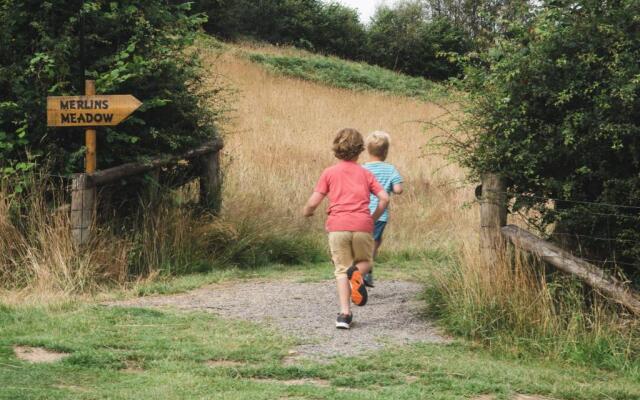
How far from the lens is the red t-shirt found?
7598 millimetres

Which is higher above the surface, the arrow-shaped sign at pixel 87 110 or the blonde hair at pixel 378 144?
the arrow-shaped sign at pixel 87 110

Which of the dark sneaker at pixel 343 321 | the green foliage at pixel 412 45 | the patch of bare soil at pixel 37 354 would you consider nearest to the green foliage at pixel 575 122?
the dark sneaker at pixel 343 321

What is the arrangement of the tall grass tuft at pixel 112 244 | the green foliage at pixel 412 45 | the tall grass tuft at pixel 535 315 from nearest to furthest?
the tall grass tuft at pixel 535 315, the tall grass tuft at pixel 112 244, the green foliage at pixel 412 45

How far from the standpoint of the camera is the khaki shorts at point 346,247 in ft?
24.9

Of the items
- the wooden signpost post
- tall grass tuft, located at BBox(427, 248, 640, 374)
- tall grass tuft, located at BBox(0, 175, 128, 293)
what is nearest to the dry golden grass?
tall grass tuft, located at BBox(427, 248, 640, 374)

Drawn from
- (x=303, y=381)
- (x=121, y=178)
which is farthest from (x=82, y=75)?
(x=303, y=381)

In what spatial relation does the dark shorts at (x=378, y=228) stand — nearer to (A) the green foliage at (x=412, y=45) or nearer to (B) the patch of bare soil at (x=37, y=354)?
(B) the patch of bare soil at (x=37, y=354)

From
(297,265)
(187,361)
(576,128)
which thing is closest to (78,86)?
(297,265)

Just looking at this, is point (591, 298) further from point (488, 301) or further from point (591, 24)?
point (591, 24)

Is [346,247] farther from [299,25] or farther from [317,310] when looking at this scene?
[299,25]

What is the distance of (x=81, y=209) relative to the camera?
30.5 feet

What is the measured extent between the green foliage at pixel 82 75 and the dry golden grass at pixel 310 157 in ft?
3.83

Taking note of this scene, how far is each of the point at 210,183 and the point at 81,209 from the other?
221 centimetres

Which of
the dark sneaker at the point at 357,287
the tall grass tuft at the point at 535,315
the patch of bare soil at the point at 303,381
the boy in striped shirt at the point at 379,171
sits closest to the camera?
the patch of bare soil at the point at 303,381
